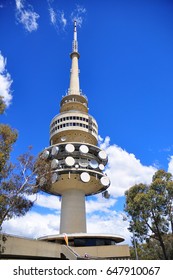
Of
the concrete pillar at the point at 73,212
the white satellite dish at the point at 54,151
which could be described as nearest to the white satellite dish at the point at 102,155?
the concrete pillar at the point at 73,212

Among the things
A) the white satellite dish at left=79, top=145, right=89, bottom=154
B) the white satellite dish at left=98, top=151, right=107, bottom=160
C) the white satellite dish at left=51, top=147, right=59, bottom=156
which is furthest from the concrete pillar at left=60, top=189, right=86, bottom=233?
the white satellite dish at left=51, top=147, right=59, bottom=156

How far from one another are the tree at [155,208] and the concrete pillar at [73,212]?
1057 centimetres

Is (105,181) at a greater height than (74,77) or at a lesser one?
lesser

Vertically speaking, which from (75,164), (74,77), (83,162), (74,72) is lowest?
(75,164)

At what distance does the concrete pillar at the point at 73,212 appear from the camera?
46906 millimetres

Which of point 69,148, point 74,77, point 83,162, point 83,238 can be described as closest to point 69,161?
point 69,148

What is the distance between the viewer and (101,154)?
51031 millimetres

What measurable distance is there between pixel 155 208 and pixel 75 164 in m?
16.9

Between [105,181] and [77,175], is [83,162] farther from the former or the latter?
[105,181]

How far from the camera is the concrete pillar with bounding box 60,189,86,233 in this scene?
46.9 m

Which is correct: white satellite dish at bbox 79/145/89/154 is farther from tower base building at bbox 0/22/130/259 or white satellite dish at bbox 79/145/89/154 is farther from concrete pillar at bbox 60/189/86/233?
concrete pillar at bbox 60/189/86/233

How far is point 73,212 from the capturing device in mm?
47750
